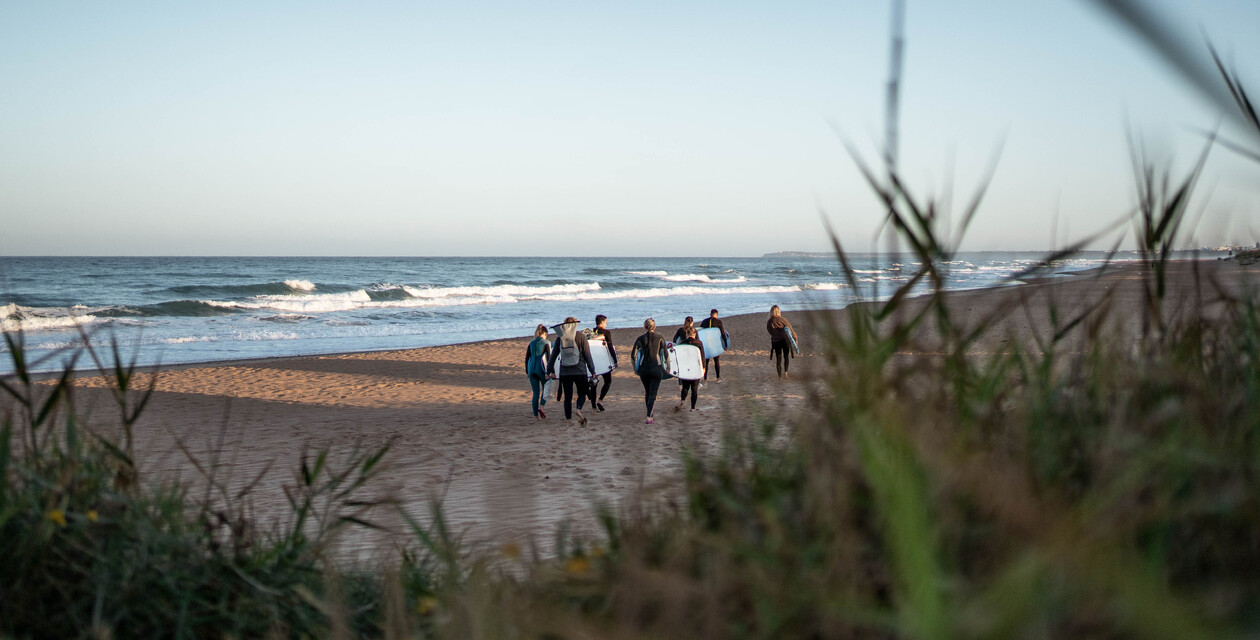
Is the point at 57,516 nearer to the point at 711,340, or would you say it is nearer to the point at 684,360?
the point at 684,360

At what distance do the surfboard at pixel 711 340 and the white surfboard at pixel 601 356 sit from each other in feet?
8.76

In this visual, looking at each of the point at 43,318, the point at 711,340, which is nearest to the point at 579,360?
the point at 711,340

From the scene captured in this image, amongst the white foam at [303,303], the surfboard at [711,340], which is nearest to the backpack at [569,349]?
the surfboard at [711,340]

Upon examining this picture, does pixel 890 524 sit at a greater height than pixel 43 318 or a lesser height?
greater

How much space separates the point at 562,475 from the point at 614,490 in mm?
1099

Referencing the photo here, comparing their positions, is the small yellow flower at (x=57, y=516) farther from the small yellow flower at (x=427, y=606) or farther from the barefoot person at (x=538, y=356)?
the barefoot person at (x=538, y=356)

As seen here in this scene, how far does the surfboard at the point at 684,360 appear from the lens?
1242cm

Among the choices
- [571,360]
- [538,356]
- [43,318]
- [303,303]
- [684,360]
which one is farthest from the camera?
[303,303]

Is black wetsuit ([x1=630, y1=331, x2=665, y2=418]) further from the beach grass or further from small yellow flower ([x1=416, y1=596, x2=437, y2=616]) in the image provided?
small yellow flower ([x1=416, y1=596, x2=437, y2=616])

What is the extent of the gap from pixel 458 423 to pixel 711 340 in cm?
499

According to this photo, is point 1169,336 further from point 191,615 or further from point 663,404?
point 663,404

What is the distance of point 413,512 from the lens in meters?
7.23

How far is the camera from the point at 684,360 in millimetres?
12477

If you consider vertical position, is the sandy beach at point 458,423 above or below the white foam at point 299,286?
below
